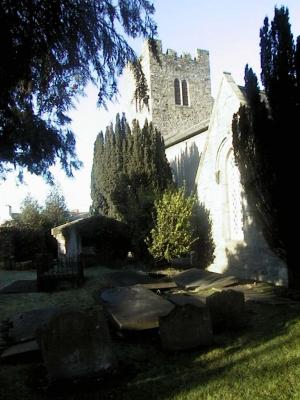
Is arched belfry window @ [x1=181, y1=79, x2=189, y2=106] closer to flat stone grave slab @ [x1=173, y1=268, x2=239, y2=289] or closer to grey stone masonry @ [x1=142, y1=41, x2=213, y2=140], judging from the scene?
grey stone masonry @ [x1=142, y1=41, x2=213, y2=140]

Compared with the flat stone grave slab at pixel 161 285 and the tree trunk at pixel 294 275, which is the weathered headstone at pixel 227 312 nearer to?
the flat stone grave slab at pixel 161 285

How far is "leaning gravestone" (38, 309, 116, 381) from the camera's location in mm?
4719

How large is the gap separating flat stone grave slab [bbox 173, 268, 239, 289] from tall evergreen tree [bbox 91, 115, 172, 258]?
5.51m

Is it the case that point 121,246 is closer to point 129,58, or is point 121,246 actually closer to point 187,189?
point 187,189

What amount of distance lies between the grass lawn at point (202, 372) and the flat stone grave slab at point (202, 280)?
3.77 meters

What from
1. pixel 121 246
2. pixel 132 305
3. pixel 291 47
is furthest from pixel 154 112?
pixel 132 305

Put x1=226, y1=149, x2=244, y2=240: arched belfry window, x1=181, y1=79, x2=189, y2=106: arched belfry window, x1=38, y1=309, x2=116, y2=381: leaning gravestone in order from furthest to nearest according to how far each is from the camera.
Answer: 1. x1=181, y1=79, x2=189, y2=106: arched belfry window
2. x1=226, y1=149, x2=244, y2=240: arched belfry window
3. x1=38, y1=309, x2=116, y2=381: leaning gravestone

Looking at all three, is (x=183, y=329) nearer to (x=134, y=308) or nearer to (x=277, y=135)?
(x=134, y=308)

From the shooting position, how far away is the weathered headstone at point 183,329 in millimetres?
5660

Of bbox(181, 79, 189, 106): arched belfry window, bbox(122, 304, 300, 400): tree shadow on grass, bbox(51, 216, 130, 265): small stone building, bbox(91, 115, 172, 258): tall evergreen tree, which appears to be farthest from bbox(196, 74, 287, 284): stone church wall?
bbox(181, 79, 189, 106): arched belfry window

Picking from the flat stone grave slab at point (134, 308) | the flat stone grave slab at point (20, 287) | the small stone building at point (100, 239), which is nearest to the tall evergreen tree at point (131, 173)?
the small stone building at point (100, 239)

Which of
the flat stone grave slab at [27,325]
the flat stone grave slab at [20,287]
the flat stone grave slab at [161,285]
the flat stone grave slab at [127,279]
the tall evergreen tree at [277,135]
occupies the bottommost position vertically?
the flat stone grave slab at [20,287]

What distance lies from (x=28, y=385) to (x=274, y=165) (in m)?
8.13

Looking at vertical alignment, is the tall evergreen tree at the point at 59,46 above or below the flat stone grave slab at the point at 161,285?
above
